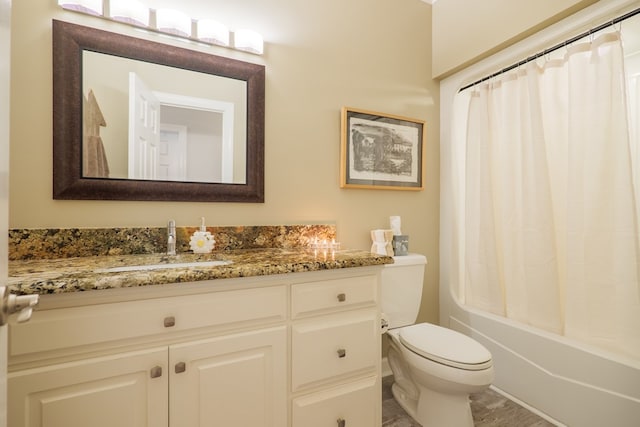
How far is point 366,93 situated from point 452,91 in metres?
0.68

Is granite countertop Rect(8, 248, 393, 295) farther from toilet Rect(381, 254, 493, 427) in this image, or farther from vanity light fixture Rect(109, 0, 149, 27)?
vanity light fixture Rect(109, 0, 149, 27)

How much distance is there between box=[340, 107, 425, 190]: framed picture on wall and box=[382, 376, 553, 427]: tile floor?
1.30 metres

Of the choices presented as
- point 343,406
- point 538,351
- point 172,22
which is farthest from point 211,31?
point 538,351

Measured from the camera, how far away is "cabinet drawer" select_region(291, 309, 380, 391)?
46.0 inches

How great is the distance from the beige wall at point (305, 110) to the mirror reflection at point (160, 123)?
0.14 meters

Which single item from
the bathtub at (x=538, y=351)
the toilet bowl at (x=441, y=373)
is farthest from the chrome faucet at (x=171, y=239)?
the bathtub at (x=538, y=351)

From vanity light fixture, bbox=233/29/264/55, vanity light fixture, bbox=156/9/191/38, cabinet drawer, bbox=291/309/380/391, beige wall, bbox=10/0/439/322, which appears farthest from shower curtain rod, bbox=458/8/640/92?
vanity light fixture, bbox=156/9/191/38

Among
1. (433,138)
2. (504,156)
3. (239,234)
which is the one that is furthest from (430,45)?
(239,234)

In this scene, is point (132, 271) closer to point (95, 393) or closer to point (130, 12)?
point (95, 393)

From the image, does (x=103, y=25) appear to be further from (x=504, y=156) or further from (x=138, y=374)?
(x=504, y=156)

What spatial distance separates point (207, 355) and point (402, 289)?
1.16 metres

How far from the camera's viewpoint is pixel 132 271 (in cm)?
100

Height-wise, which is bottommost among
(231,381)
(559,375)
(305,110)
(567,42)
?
(559,375)

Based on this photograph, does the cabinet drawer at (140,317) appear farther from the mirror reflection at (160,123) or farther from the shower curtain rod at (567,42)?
the shower curtain rod at (567,42)
